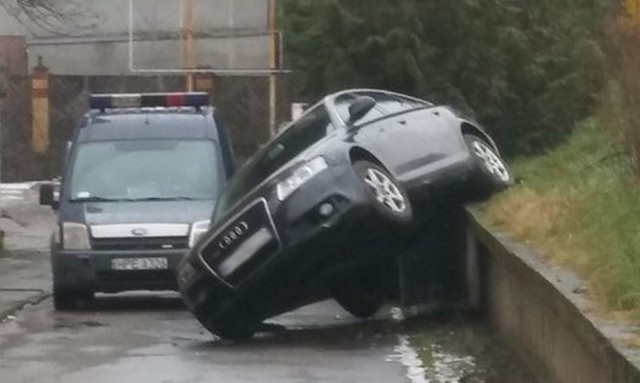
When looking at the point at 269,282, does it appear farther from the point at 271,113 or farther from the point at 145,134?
the point at 271,113

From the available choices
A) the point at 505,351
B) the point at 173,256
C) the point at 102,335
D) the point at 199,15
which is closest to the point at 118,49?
the point at 199,15

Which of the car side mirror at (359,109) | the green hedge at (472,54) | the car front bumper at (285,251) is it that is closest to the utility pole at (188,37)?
the green hedge at (472,54)

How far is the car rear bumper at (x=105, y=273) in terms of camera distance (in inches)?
657

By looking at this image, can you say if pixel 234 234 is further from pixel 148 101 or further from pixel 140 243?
pixel 148 101

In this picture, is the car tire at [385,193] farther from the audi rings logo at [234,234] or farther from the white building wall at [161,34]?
the white building wall at [161,34]

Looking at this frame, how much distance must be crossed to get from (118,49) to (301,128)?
80.2ft

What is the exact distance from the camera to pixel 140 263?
16.7 meters

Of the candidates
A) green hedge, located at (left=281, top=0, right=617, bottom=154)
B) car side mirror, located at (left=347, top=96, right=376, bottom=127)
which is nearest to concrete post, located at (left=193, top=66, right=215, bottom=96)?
green hedge, located at (left=281, top=0, right=617, bottom=154)

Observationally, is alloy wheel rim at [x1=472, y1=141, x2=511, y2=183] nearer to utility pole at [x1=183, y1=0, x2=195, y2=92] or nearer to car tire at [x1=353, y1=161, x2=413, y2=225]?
car tire at [x1=353, y1=161, x2=413, y2=225]

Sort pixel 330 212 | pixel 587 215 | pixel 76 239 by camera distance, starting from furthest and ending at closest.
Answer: pixel 76 239 < pixel 330 212 < pixel 587 215

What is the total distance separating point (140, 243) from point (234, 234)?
4289 millimetres

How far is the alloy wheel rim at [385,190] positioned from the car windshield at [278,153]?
1320 mm

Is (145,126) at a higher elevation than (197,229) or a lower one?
higher

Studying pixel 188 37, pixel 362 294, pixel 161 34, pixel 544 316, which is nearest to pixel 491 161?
pixel 362 294
